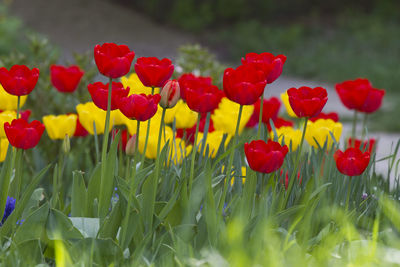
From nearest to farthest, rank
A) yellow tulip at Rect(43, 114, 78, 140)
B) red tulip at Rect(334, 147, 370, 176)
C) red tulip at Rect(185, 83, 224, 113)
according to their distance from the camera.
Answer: red tulip at Rect(185, 83, 224, 113) < red tulip at Rect(334, 147, 370, 176) < yellow tulip at Rect(43, 114, 78, 140)

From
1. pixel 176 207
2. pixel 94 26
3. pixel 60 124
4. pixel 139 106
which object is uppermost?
pixel 94 26

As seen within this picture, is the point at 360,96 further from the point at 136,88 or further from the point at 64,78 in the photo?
the point at 64,78

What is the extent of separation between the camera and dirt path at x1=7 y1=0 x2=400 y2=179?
11.3 metres

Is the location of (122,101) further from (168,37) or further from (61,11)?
(61,11)

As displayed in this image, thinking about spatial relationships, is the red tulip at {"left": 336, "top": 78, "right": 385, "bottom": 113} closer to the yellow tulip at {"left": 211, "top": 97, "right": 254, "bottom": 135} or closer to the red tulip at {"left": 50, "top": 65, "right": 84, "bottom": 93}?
the yellow tulip at {"left": 211, "top": 97, "right": 254, "bottom": 135}

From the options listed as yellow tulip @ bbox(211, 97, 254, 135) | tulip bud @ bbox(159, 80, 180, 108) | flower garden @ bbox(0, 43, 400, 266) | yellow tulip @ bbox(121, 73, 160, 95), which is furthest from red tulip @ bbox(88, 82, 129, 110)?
yellow tulip @ bbox(211, 97, 254, 135)

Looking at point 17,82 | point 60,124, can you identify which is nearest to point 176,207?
point 17,82

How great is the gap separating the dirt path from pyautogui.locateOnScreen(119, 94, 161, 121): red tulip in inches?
351

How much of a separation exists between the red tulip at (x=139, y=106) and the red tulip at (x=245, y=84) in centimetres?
18

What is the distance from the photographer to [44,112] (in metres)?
3.31

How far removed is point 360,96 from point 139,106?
1171 millimetres

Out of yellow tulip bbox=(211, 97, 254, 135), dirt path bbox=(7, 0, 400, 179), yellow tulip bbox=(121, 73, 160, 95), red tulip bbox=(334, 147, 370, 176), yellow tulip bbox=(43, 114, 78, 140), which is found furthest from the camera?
dirt path bbox=(7, 0, 400, 179)

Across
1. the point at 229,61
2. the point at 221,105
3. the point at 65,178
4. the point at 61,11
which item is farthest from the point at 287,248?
the point at 61,11

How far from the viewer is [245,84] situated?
1.41 metres
